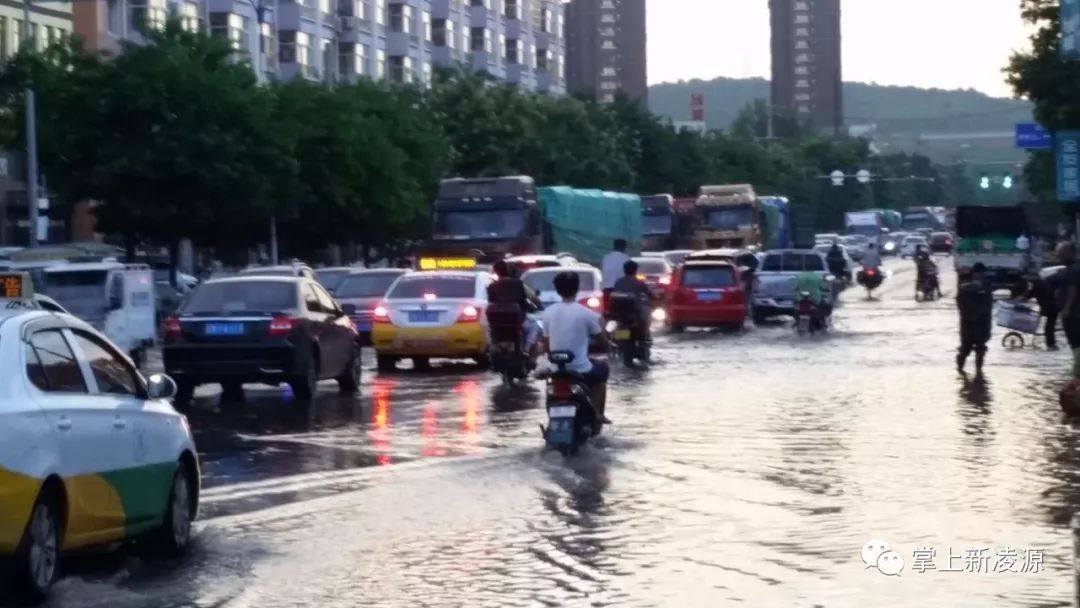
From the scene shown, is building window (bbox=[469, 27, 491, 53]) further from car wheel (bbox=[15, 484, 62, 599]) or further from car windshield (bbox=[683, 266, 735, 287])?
car wheel (bbox=[15, 484, 62, 599])

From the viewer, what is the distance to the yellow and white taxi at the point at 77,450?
10.2m

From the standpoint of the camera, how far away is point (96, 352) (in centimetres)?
1195

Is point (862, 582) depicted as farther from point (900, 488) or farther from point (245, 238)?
point (245, 238)

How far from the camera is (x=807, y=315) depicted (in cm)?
4300

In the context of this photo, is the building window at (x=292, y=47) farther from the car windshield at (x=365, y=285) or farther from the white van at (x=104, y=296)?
the white van at (x=104, y=296)

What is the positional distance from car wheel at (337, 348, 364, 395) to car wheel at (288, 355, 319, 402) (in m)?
1.33

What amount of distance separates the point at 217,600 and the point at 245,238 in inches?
1990

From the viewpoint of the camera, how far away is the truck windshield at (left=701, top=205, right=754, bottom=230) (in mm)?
79312

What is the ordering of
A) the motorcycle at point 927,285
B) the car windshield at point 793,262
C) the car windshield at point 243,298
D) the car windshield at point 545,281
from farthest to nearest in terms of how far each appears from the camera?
the motorcycle at point 927,285 → the car windshield at point 793,262 → the car windshield at point 545,281 → the car windshield at point 243,298

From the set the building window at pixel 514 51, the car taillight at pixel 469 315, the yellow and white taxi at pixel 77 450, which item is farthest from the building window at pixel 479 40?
the yellow and white taxi at pixel 77 450

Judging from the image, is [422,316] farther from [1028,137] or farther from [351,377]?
[1028,137]

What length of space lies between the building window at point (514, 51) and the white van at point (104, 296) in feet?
254

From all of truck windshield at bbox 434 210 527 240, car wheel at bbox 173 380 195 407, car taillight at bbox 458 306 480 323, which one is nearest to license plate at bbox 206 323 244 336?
car wheel at bbox 173 380 195 407

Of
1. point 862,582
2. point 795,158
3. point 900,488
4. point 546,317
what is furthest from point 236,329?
point 795,158
